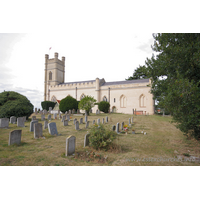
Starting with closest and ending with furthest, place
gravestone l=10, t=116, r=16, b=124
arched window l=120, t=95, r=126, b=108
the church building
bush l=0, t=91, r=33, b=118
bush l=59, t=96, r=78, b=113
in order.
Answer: gravestone l=10, t=116, r=16, b=124
bush l=0, t=91, r=33, b=118
bush l=59, t=96, r=78, b=113
the church building
arched window l=120, t=95, r=126, b=108

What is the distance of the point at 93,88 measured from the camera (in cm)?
3509

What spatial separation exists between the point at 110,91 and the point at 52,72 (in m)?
22.2

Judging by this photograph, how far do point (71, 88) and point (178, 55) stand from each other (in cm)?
3317

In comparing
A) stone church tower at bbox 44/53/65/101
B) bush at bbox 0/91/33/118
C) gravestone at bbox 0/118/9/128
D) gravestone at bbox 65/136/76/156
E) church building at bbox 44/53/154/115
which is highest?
stone church tower at bbox 44/53/65/101

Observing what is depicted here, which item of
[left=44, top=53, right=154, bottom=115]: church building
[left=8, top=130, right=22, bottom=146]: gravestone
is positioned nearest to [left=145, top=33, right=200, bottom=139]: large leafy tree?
[left=8, top=130, right=22, bottom=146]: gravestone

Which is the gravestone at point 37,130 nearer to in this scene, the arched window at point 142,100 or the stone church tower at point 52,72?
the arched window at point 142,100

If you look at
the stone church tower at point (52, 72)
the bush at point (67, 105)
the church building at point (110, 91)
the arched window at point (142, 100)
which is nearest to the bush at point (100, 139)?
the church building at point (110, 91)

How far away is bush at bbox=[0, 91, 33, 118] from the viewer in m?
13.6

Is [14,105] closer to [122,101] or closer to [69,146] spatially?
[69,146]

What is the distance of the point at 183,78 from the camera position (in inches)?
260

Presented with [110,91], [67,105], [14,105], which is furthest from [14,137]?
[110,91]

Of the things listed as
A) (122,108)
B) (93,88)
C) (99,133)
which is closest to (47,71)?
(93,88)

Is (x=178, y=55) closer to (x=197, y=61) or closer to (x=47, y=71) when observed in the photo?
(x=197, y=61)

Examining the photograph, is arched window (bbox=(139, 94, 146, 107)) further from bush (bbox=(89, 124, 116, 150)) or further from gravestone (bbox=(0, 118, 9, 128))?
gravestone (bbox=(0, 118, 9, 128))
